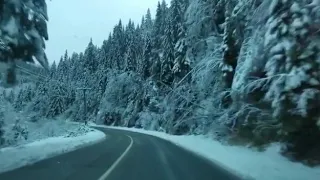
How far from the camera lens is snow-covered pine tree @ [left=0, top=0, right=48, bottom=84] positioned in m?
14.6

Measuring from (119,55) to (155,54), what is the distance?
99.6ft

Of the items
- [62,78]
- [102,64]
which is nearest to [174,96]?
[102,64]

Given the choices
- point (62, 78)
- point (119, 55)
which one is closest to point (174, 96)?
point (119, 55)

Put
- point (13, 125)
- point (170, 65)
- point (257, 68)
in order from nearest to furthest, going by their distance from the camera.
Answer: point (257, 68) → point (13, 125) → point (170, 65)

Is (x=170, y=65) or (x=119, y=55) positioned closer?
(x=170, y=65)

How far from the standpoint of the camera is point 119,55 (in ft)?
344

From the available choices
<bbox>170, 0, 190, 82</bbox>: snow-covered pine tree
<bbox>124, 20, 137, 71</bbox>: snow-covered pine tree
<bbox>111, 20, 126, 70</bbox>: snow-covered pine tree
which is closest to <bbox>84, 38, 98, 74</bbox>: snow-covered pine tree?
<bbox>111, 20, 126, 70</bbox>: snow-covered pine tree

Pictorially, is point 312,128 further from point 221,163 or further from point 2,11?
point 2,11

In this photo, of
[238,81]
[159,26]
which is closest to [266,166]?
[238,81]

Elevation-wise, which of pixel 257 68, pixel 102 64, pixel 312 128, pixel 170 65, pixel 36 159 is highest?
pixel 102 64

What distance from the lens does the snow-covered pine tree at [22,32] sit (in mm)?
14578


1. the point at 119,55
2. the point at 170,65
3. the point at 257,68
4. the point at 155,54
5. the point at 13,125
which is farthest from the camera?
the point at 119,55

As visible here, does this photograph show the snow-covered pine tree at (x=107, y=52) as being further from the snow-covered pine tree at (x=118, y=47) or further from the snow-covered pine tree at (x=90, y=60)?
the snow-covered pine tree at (x=90, y=60)

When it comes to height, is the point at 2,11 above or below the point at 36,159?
above
